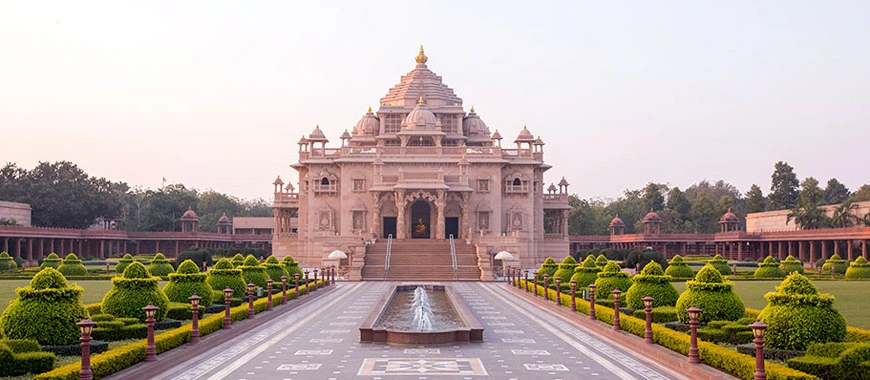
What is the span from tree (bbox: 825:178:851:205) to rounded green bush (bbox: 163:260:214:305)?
96.9 metres

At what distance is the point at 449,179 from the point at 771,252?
3124 centimetres

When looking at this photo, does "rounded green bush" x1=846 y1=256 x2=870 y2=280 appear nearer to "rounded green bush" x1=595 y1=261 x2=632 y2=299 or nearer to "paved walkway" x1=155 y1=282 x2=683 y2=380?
"rounded green bush" x1=595 y1=261 x2=632 y2=299

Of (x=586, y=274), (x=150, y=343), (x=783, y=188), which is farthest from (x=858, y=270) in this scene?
(x=783, y=188)

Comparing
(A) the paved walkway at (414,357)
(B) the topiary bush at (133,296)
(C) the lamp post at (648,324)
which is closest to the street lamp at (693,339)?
(A) the paved walkway at (414,357)

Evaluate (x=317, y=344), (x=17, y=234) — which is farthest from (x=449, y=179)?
(x=317, y=344)

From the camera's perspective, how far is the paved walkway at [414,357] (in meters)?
15.6

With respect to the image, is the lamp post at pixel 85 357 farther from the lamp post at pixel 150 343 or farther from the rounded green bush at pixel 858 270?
the rounded green bush at pixel 858 270

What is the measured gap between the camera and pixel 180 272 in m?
24.2

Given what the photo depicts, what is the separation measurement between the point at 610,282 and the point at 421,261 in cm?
2517

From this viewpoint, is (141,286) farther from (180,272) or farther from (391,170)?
(391,170)

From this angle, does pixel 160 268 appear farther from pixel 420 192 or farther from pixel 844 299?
pixel 844 299

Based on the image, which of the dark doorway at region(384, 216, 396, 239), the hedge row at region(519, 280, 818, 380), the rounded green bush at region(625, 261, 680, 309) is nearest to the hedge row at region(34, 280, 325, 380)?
the hedge row at region(519, 280, 818, 380)

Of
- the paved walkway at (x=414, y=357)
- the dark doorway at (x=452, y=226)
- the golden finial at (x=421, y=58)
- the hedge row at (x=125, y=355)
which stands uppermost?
the golden finial at (x=421, y=58)

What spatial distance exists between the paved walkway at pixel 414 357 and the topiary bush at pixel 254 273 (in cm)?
728
